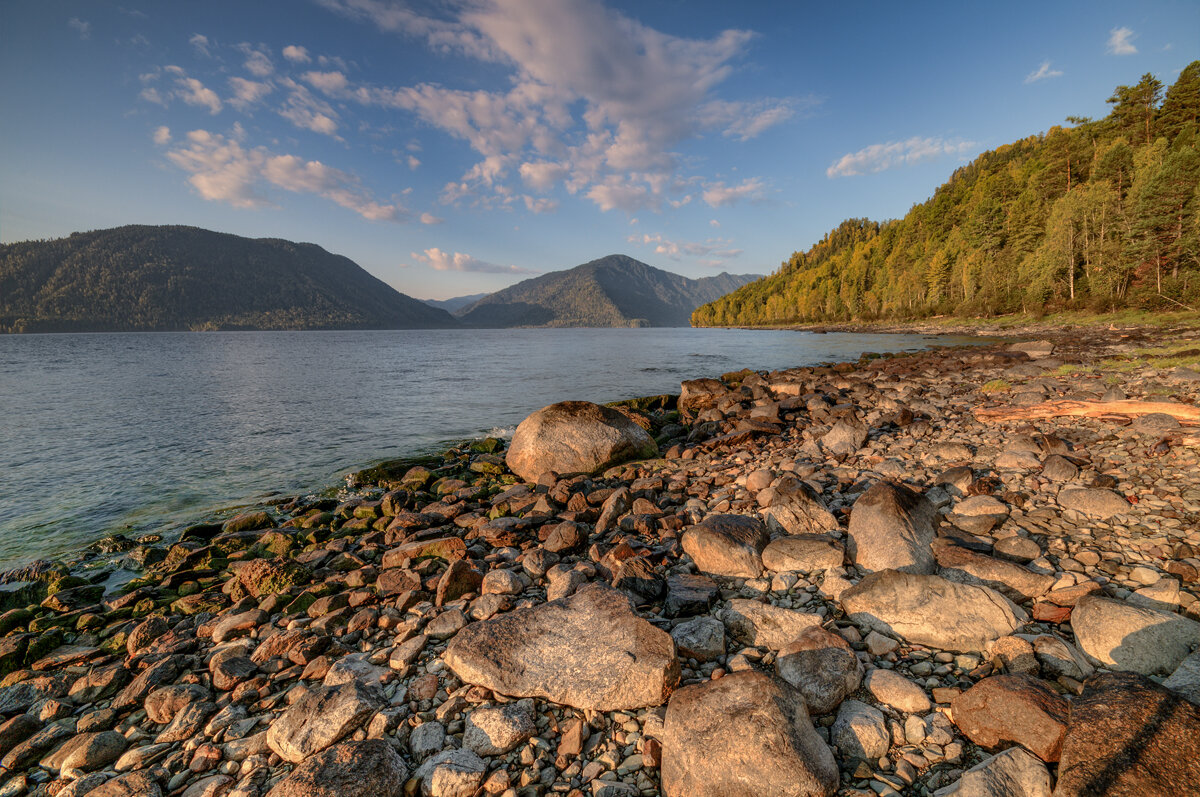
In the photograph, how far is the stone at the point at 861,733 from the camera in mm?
3287

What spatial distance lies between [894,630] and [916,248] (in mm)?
123656

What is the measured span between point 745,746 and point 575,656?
1.66 m

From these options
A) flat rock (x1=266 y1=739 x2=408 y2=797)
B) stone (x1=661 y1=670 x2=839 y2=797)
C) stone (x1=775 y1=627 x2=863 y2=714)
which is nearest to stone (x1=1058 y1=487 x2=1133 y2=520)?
stone (x1=775 y1=627 x2=863 y2=714)

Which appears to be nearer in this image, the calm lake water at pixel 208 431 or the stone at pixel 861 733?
the stone at pixel 861 733

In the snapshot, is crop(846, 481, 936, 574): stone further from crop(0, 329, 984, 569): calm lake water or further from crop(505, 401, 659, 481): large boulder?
crop(0, 329, 984, 569): calm lake water

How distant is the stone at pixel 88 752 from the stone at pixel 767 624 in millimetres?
5897

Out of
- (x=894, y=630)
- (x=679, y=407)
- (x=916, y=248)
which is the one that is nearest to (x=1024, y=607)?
(x=894, y=630)

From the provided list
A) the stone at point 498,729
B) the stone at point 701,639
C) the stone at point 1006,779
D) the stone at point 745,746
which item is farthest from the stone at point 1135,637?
the stone at point 498,729

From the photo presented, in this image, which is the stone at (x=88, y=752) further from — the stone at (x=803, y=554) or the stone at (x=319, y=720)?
the stone at (x=803, y=554)

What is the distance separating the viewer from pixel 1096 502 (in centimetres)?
617

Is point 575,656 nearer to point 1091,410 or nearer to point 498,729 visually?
point 498,729

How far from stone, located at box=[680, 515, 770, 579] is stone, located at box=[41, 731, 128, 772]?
6.26m

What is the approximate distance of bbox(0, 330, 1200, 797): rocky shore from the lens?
3.17m

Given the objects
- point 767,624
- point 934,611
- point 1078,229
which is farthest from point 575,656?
point 1078,229
